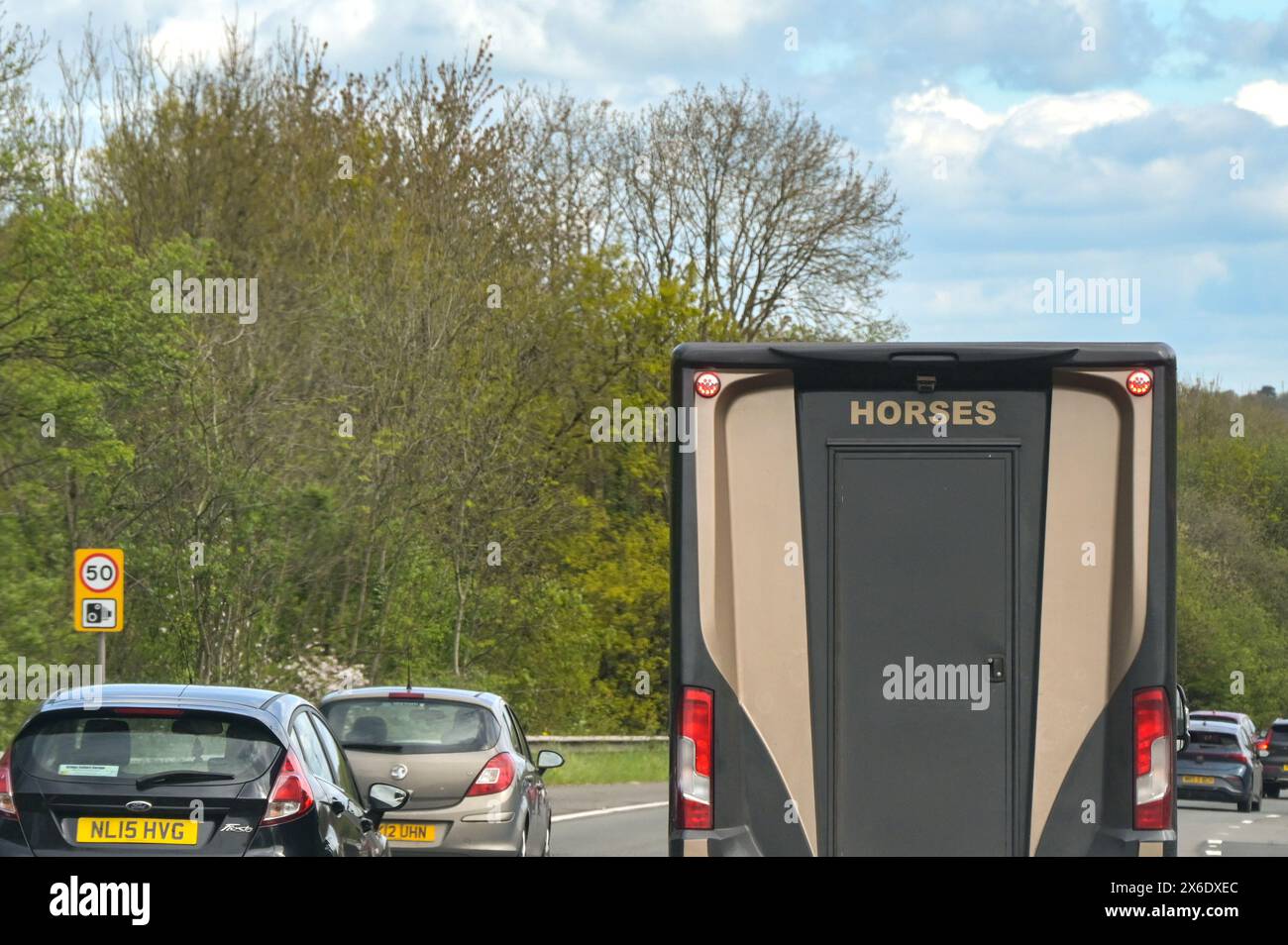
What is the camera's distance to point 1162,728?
7.54 metres

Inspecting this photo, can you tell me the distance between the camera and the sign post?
862 inches

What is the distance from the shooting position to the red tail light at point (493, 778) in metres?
13.9

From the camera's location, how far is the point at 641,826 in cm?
2102

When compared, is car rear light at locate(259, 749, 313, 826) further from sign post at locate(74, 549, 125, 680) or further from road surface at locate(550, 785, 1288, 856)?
sign post at locate(74, 549, 125, 680)

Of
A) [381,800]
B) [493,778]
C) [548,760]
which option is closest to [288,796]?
[381,800]

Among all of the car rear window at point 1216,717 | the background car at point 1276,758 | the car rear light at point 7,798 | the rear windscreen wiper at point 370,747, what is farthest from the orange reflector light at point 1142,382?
the background car at point 1276,758

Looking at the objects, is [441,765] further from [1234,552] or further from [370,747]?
[1234,552]

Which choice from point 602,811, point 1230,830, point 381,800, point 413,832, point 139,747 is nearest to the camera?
point 139,747

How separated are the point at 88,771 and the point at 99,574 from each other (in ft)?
47.9

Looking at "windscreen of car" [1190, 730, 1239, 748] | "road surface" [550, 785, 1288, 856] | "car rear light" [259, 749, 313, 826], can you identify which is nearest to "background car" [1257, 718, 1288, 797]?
"windscreen of car" [1190, 730, 1239, 748]

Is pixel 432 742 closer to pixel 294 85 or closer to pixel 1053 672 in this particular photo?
pixel 1053 672

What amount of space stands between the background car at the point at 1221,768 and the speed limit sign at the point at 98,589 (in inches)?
779
